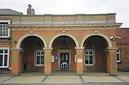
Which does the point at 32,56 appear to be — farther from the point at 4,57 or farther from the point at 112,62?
the point at 112,62

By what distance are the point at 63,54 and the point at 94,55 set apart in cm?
364

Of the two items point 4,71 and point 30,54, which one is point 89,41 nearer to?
point 30,54

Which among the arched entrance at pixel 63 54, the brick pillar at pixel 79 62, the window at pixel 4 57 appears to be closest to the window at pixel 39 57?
the arched entrance at pixel 63 54

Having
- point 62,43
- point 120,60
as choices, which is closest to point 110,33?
point 62,43

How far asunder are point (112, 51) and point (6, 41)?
11648 millimetres

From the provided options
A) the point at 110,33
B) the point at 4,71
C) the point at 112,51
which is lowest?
the point at 4,71

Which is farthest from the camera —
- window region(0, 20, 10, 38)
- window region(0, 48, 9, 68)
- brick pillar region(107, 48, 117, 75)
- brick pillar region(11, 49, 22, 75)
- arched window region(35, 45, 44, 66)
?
arched window region(35, 45, 44, 66)

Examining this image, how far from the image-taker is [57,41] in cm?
3250

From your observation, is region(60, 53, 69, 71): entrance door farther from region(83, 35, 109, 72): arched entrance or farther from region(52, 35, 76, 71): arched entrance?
region(83, 35, 109, 72): arched entrance

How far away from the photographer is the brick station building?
93.8 feet

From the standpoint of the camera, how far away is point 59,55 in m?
32.7

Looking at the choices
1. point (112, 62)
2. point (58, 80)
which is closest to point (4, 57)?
point (58, 80)

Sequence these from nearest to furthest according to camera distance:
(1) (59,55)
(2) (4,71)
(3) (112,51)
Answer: (3) (112,51), (2) (4,71), (1) (59,55)

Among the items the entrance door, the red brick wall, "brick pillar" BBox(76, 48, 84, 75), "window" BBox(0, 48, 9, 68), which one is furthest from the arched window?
the red brick wall
